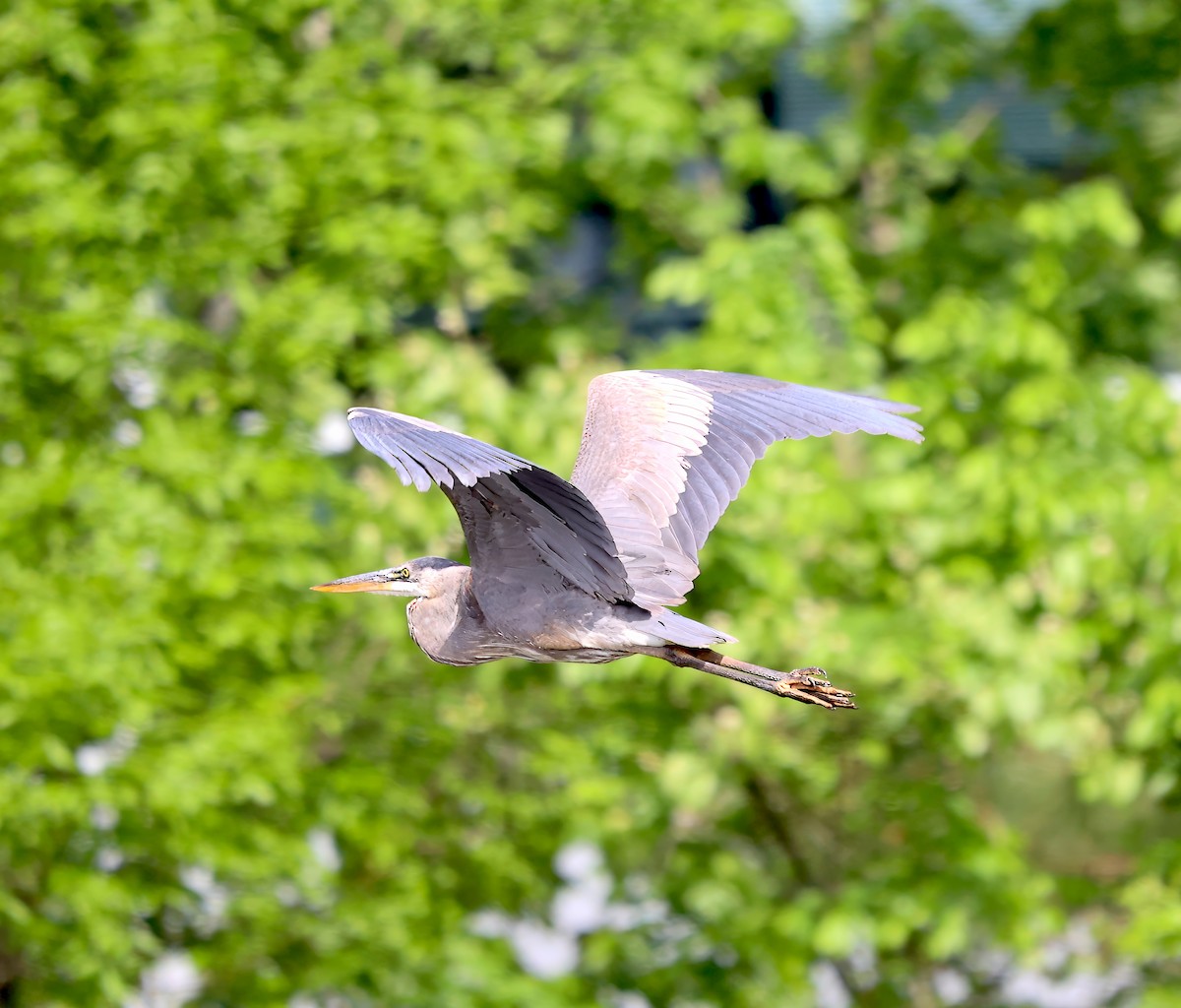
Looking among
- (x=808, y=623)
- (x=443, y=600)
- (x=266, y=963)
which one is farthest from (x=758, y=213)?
(x=443, y=600)

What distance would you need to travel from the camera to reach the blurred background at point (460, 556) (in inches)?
276

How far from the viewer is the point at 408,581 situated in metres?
4.27

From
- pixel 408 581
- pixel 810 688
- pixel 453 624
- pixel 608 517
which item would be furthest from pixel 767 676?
pixel 408 581

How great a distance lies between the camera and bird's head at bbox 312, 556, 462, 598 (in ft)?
13.7

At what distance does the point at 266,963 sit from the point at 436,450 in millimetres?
5104

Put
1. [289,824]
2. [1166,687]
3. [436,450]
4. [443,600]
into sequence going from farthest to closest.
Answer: [289,824], [1166,687], [443,600], [436,450]

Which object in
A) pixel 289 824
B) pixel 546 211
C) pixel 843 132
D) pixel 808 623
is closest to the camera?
pixel 808 623

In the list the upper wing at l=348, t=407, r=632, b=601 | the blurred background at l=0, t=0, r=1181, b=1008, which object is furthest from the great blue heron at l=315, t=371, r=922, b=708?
the blurred background at l=0, t=0, r=1181, b=1008

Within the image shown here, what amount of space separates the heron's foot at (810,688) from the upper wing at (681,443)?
0.30 m

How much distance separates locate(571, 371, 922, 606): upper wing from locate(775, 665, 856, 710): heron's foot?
0.30 metres

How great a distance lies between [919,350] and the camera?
24.5ft

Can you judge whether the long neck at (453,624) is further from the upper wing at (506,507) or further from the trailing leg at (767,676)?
the trailing leg at (767,676)

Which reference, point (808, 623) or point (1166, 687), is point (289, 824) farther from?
point (1166, 687)

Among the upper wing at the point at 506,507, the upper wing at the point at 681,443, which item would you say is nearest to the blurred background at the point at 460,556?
the upper wing at the point at 681,443
